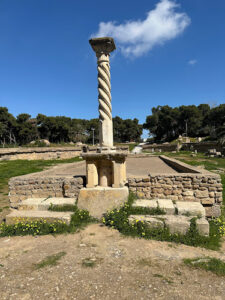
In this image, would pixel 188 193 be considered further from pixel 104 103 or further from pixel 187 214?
pixel 104 103

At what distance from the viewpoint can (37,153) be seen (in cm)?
2362

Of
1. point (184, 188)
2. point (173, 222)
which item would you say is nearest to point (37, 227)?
point (173, 222)

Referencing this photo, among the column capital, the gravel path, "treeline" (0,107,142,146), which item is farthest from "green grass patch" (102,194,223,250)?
"treeline" (0,107,142,146)

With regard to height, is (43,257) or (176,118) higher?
(176,118)

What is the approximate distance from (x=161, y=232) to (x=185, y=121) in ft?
169

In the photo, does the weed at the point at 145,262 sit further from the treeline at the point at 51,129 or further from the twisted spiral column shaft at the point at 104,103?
the treeline at the point at 51,129

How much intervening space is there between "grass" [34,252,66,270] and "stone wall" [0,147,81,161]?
20694mm

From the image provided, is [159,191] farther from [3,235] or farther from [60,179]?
[3,235]

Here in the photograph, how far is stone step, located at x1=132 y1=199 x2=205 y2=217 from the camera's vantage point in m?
4.34

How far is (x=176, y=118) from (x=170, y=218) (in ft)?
173

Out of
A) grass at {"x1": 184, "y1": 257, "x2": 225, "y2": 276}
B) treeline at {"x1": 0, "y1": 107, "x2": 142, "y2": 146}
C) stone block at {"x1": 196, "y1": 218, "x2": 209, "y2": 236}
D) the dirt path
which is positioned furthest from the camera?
treeline at {"x1": 0, "y1": 107, "x2": 142, "y2": 146}

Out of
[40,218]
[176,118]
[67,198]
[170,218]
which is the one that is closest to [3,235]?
[40,218]

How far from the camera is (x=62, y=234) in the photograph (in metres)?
4.11

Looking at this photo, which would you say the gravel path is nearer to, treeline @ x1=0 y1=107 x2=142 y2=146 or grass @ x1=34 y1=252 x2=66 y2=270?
grass @ x1=34 y1=252 x2=66 y2=270
